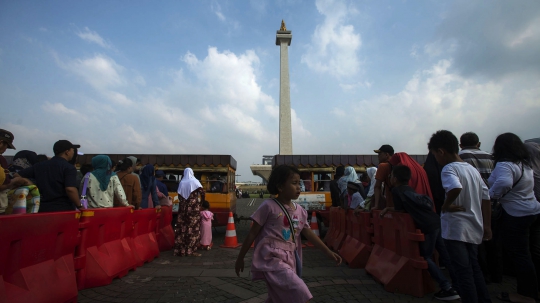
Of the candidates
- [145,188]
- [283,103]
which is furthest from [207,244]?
[283,103]

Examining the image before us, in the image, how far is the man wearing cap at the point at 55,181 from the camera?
420 cm

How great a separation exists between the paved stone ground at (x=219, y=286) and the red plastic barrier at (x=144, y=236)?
0.69 feet

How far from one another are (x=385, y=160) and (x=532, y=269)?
2.36 metres

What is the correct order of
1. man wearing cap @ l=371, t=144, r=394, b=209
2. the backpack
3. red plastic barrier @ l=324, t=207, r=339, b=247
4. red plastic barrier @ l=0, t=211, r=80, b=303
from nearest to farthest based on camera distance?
red plastic barrier @ l=0, t=211, r=80, b=303 → the backpack → man wearing cap @ l=371, t=144, r=394, b=209 → red plastic barrier @ l=324, t=207, r=339, b=247

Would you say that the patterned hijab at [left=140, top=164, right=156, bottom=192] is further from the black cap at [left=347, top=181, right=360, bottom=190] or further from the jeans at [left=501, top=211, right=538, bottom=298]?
the jeans at [left=501, top=211, right=538, bottom=298]

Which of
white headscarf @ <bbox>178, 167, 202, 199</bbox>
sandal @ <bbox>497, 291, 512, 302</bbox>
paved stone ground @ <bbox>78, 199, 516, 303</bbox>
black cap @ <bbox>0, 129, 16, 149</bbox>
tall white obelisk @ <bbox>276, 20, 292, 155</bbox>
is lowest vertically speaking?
paved stone ground @ <bbox>78, 199, 516, 303</bbox>

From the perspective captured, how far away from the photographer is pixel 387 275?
432 centimetres

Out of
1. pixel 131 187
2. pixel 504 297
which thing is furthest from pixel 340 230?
pixel 131 187

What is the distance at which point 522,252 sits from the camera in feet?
12.2

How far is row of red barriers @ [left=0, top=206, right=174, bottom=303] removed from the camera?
286 centimetres

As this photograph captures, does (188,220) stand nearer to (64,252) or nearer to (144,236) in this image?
(144,236)

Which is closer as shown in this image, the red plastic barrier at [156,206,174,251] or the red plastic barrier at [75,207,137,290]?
the red plastic barrier at [75,207,137,290]

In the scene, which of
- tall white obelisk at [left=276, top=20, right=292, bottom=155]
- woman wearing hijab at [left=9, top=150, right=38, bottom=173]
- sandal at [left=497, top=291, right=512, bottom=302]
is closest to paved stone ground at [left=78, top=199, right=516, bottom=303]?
sandal at [left=497, top=291, right=512, bottom=302]

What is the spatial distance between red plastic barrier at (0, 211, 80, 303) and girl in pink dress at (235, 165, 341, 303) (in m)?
1.79
